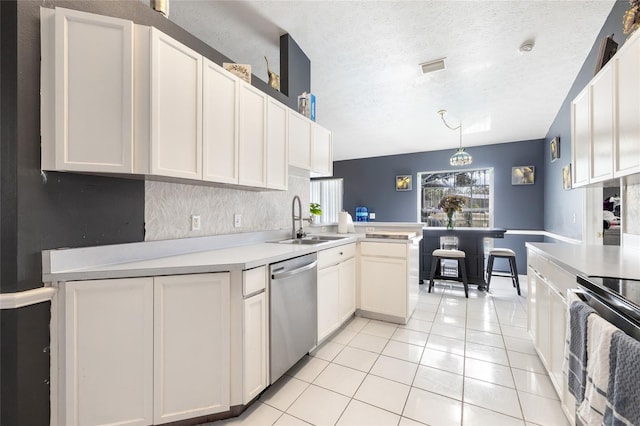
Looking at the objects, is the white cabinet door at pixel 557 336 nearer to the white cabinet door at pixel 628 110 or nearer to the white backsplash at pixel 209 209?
the white cabinet door at pixel 628 110

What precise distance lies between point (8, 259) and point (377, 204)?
6.04 metres

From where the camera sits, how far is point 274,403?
5.19ft

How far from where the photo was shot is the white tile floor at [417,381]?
147 centimetres

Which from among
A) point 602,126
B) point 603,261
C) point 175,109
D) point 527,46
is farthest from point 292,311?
point 527,46

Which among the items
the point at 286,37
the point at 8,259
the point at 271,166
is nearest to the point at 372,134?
the point at 286,37

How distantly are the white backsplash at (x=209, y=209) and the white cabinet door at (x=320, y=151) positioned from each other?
191mm

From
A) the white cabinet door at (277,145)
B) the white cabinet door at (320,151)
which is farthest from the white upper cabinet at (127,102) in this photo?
the white cabinet door at (320,151)

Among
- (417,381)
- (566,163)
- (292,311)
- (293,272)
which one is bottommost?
(417,381)

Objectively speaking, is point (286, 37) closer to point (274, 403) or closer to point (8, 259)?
point (8, 259)

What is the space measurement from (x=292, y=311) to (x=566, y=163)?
4.13 m

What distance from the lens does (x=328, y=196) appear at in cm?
725

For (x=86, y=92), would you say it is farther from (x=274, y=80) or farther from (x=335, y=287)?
(x=335, y=287)

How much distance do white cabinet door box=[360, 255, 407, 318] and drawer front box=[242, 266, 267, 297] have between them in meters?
1.51

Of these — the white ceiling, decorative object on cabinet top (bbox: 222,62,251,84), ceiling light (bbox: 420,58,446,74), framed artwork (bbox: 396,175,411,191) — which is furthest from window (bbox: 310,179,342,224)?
decorative object on cabinet top (bbox: 222,62,251,84)
